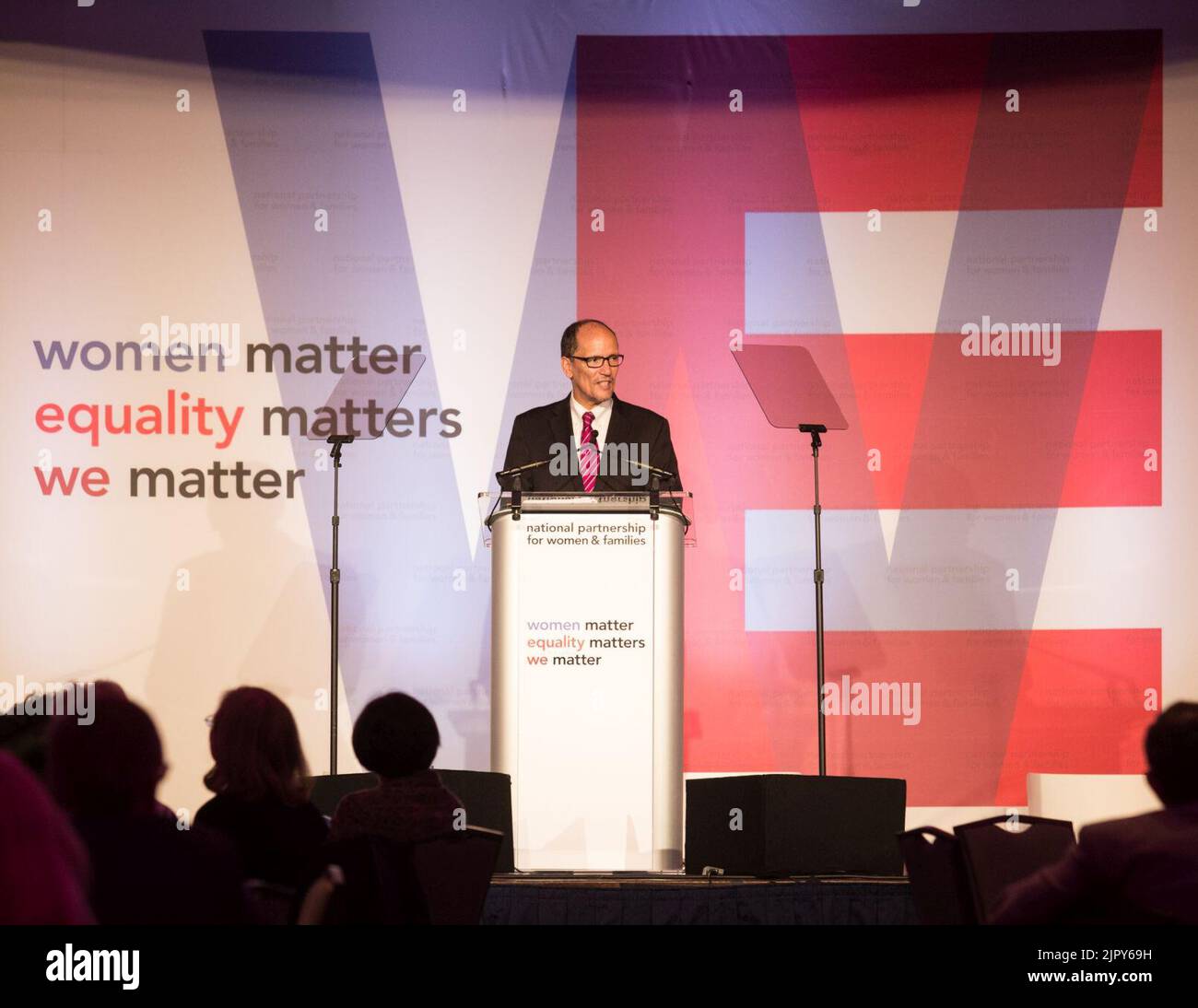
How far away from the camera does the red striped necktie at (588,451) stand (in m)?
4.94

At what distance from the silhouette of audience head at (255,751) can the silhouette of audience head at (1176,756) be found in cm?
164

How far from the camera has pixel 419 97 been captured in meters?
6.36

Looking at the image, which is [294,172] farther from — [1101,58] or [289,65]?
[1101,58]

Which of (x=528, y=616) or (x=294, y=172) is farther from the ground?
(x=294, y=172)

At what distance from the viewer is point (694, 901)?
11.9ft

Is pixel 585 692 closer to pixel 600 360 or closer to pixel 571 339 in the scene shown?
pixel 600 360

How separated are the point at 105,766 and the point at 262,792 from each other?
2.57ft

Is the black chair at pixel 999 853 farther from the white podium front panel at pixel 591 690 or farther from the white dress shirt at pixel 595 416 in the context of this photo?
the white dress shirt at pixel 595 416

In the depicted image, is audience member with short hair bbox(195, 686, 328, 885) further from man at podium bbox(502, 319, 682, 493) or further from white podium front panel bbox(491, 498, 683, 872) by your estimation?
man at podium bbox(502, 319, 682, 493)

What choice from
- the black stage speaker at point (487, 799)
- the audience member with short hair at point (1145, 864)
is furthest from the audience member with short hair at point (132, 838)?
the black stage speaker at point (487, 799)

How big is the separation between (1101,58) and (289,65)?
3689mm

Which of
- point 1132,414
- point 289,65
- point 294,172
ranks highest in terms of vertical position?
point 289,65

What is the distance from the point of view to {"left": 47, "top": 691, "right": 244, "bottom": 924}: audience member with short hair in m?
2.02
